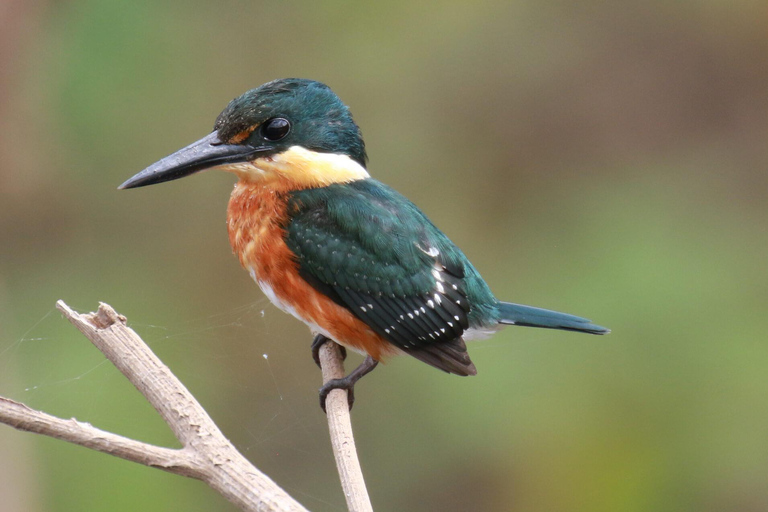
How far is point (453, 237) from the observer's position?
2.47 m

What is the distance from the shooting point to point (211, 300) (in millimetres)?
2383

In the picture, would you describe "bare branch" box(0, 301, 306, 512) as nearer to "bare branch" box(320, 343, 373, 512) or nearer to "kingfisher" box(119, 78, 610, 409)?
"bare branch" box(320, 343, 373, 512)

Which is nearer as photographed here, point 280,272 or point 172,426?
point 172,426

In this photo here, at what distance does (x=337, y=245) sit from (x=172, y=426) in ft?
1.61

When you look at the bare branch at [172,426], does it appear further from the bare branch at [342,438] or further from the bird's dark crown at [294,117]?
the bird's dark crown at [294,117]

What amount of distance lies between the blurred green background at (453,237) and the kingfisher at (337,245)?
61 cm

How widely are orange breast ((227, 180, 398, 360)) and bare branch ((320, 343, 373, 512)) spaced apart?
11 centimetres

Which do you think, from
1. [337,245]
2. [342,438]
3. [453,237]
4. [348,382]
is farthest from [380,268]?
[453,237]

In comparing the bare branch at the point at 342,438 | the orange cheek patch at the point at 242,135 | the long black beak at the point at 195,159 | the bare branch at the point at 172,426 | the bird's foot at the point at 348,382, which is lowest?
the bare branch at the point at 342,438

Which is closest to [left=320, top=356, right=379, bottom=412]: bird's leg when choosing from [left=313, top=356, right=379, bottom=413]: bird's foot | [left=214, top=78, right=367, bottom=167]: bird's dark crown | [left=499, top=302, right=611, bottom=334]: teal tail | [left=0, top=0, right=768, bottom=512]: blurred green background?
[left=313, top=356, right=379, bottom=413]: bird's foot

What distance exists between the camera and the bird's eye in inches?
59.7

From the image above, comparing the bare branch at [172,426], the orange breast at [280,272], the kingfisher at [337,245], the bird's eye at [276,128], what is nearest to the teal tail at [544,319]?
the kingfisher at [337,245]

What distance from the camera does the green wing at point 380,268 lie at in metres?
1.58

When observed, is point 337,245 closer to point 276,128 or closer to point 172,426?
point 276,128
